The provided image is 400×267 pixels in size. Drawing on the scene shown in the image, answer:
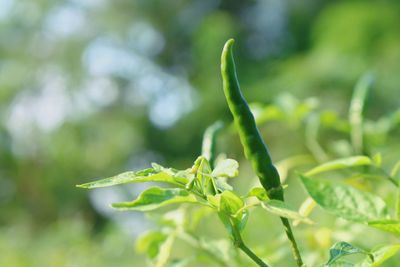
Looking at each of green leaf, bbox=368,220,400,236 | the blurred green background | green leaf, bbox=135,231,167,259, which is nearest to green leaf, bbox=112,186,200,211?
green leaf, bbox=368,220,400,236

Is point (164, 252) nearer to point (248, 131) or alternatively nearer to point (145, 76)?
point (248, 131)

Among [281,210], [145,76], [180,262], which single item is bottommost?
[145,76]

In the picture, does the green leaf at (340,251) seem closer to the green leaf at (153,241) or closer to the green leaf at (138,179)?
the green leaf at (138,179)

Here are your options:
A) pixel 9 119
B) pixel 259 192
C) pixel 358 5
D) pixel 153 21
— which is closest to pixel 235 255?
pixel 259 192

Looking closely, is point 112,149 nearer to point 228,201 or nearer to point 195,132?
point 195,132

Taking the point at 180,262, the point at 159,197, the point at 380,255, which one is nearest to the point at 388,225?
the point at 380,255

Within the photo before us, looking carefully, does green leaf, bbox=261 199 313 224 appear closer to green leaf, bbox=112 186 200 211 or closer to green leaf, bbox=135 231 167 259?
green leaf, bbox=112 186 200 211

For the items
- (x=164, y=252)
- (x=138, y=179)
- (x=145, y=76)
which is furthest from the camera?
(x=145, y=76)
